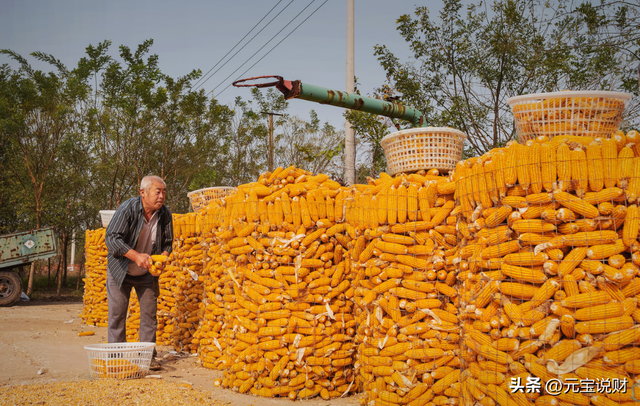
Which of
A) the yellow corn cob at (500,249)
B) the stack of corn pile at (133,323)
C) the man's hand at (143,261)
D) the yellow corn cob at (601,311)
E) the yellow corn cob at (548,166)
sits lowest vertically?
the stack of corn pile at (133,323)

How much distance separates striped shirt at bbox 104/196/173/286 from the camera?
4934 millimetres

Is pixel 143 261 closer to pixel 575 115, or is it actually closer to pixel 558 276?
pixel 558 276

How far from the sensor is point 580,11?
8.34 m

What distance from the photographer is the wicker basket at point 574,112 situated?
10.2 ft

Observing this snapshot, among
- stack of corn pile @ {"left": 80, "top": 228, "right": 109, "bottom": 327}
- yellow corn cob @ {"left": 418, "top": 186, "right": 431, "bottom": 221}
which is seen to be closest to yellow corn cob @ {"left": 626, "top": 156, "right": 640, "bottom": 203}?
yellow corn cob @ {"left": 418, "top": 186, "right": 431, "bottom": 221}

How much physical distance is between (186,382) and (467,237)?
3146 millimetres

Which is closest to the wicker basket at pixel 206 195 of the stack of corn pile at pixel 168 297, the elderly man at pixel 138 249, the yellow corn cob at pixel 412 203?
the stack of corn pile at pixel 168 297

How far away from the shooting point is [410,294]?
342 centimetres

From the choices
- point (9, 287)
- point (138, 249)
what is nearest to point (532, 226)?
point (138, 249)

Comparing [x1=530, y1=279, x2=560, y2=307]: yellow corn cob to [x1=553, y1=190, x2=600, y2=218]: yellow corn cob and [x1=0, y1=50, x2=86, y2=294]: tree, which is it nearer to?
[x1=553, y1=190, x2=600, y2=218]: yellow corn cob

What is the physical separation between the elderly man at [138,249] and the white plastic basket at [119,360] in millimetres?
574

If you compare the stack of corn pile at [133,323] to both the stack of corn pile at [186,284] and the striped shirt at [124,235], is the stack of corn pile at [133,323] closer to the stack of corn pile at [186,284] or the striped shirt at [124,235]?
the stack of corn pile at [186,284]

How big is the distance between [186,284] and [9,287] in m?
9.29

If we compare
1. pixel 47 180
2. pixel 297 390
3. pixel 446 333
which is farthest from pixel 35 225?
pixel 446 333
